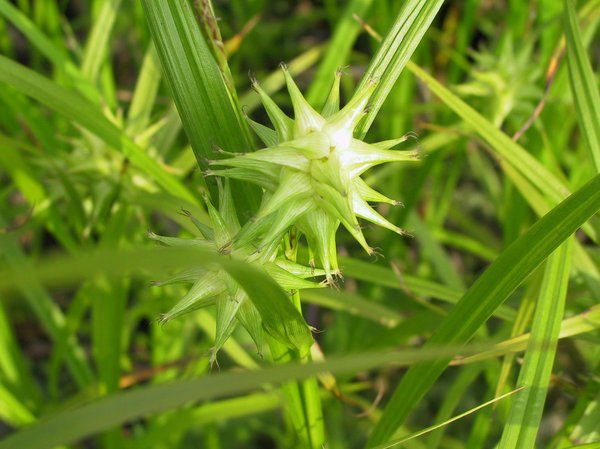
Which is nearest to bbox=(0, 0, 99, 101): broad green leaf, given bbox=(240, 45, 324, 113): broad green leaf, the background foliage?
the background foliage

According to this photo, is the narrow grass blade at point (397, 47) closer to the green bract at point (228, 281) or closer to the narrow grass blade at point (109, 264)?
the green bract at point (228, 281)

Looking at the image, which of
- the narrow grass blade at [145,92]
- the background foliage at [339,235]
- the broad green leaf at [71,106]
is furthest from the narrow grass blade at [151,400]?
the narrow grass blade at [145,92]

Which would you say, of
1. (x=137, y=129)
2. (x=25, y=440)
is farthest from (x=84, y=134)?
(x=25, y=440)

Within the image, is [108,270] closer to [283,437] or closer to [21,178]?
[21,178]

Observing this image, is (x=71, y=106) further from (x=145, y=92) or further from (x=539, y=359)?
(x=539, y=359)

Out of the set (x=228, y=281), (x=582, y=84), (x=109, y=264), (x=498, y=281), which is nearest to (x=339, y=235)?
(x=582, y=84)

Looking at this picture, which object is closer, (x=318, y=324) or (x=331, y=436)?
(x=331, y=436)

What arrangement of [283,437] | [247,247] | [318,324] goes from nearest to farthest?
[247,247] < [283,437] < [318,324]
